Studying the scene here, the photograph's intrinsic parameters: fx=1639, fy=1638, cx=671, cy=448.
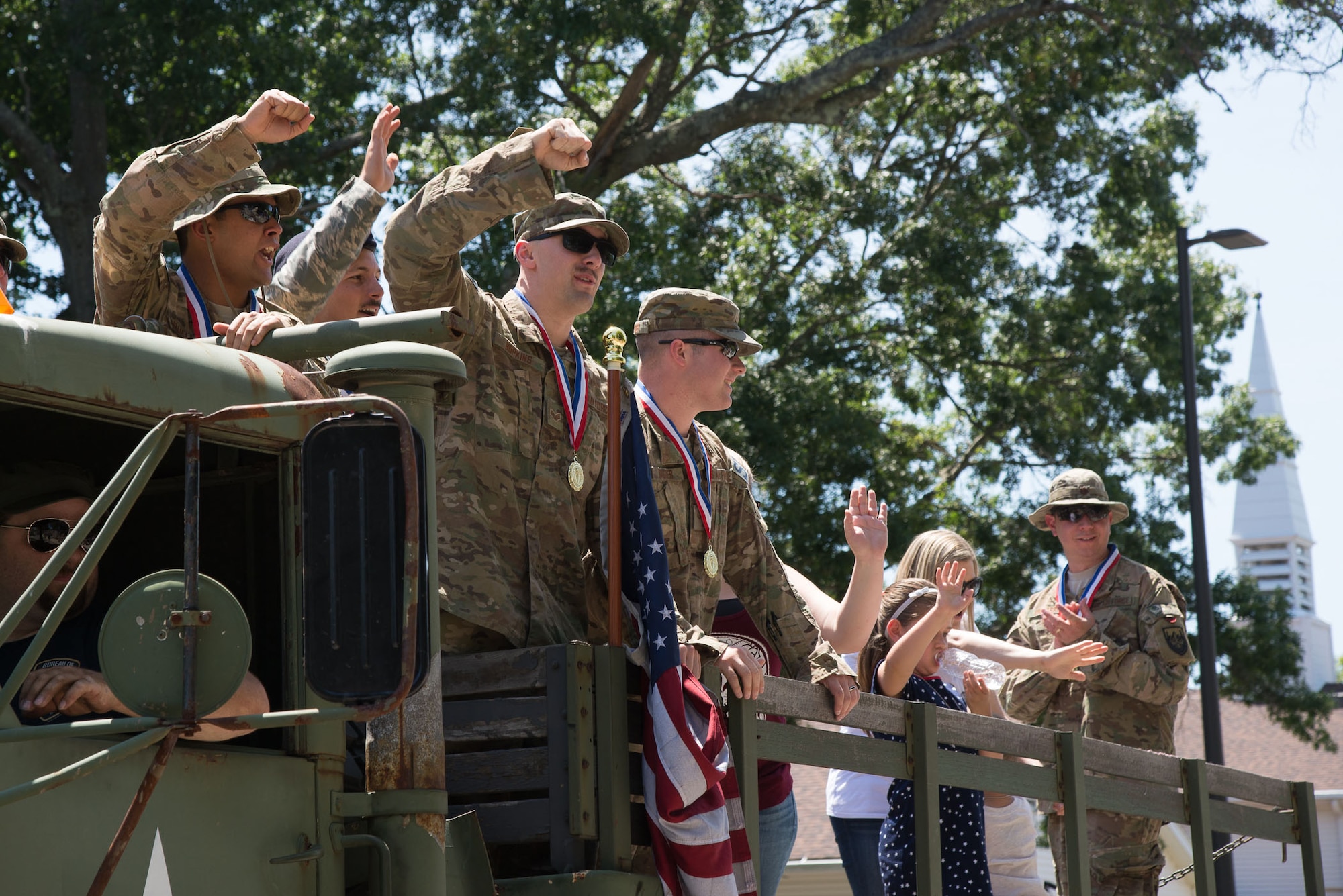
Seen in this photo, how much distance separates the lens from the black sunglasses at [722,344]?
5.06m

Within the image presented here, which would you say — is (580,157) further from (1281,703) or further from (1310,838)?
(1281,703)

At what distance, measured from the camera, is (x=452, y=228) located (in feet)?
13.5

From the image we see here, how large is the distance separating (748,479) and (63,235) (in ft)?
35.5

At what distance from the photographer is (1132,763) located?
20.5ft

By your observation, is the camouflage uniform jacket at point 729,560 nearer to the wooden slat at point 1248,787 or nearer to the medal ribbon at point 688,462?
the medal ribbon at point 688,462

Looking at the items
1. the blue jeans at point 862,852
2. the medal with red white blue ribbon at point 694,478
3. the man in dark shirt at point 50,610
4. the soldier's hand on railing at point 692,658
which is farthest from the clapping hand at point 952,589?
the man in dark shirt at point 50,610

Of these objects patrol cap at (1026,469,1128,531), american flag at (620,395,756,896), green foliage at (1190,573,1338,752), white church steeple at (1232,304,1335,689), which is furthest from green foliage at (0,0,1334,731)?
white church steeple at (1232,304,1335,689)

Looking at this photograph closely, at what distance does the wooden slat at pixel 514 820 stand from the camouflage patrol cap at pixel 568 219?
1631mm

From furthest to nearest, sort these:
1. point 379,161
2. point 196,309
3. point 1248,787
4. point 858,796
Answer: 1. point 1248,787
2. point 858,796
3. point 379,161
4. point 196,309

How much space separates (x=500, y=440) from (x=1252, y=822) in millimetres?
4506

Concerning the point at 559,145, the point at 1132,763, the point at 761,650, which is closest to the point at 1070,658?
the point at 1132,763

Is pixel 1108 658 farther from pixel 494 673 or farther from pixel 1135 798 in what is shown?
pixel 494 673

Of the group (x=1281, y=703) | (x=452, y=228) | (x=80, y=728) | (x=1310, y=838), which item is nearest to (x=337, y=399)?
(x=80, y=728)

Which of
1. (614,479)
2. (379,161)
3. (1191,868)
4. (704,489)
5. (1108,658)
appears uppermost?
(379,161)
